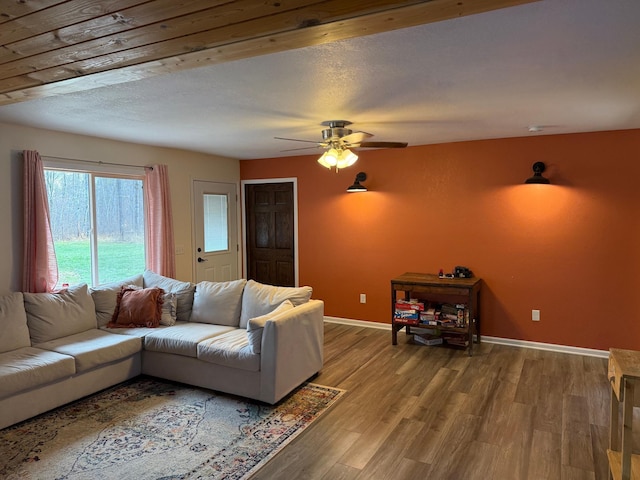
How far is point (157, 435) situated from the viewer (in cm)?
297

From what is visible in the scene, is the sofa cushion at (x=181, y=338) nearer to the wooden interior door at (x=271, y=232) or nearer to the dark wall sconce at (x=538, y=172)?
the wooden interior door at (x=271, y=232)

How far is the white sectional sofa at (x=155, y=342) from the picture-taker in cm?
326

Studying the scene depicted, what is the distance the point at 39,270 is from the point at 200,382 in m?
1.85

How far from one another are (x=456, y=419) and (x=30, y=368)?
310 centimetres

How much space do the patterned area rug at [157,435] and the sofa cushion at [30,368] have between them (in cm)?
31

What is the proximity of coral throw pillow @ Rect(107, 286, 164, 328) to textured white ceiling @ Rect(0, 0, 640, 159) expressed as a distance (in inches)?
63.9

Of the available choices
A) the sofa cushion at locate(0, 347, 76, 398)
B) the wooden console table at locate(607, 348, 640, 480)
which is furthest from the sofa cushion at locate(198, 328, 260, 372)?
the wooden console table at locate(607, 348, 640, 480)

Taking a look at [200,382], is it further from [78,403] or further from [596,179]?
[596,179]

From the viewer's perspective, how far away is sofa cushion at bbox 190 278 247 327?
13.7 ft

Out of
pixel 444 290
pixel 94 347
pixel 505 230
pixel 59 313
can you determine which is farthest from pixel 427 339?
pixel 59 313

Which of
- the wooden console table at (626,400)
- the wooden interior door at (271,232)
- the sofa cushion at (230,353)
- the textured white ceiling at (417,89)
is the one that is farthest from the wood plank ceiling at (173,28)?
the wooden interior door at (271,232)

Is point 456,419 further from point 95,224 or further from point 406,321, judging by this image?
point 95,224

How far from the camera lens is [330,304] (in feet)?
19.9

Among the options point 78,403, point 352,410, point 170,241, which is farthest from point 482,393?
point 170,241
